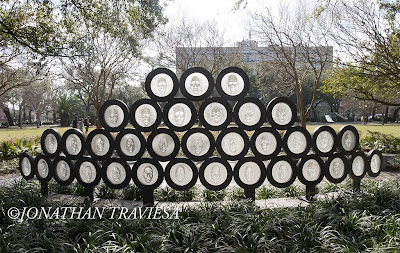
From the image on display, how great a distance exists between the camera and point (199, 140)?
180 inches

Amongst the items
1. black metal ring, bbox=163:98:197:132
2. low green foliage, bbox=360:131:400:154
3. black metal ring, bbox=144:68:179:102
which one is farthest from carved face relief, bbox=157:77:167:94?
low green foliage, bbox=360:131:400:154

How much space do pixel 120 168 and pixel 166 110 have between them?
1.34 metres

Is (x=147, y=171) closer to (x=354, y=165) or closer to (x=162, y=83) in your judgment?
(x=162, y=83)

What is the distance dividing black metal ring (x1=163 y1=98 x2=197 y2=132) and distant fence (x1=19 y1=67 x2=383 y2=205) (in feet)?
0.06

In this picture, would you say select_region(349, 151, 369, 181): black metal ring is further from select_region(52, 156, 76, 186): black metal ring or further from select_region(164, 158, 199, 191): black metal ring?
select_region(52, 156, 76, 186): black metal ring

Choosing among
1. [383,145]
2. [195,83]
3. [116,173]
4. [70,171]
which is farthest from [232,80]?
[383,145]

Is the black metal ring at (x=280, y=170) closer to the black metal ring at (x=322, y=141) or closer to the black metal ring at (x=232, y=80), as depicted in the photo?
the black metal ring at (x=322, y=141)

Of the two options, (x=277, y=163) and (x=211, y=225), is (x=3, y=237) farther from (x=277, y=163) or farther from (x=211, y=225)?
(x=277, y=163)

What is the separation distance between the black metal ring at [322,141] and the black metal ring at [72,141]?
4.22m

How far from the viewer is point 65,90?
33.2m

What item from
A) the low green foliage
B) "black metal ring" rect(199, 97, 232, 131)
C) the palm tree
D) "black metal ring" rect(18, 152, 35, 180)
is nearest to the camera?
"black metal ring" rect(199, 97, 232, 131)

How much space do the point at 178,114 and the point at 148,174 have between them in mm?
1186

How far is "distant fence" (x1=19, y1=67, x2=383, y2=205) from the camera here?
456 cm

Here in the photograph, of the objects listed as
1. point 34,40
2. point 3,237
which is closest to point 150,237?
point 3,237
